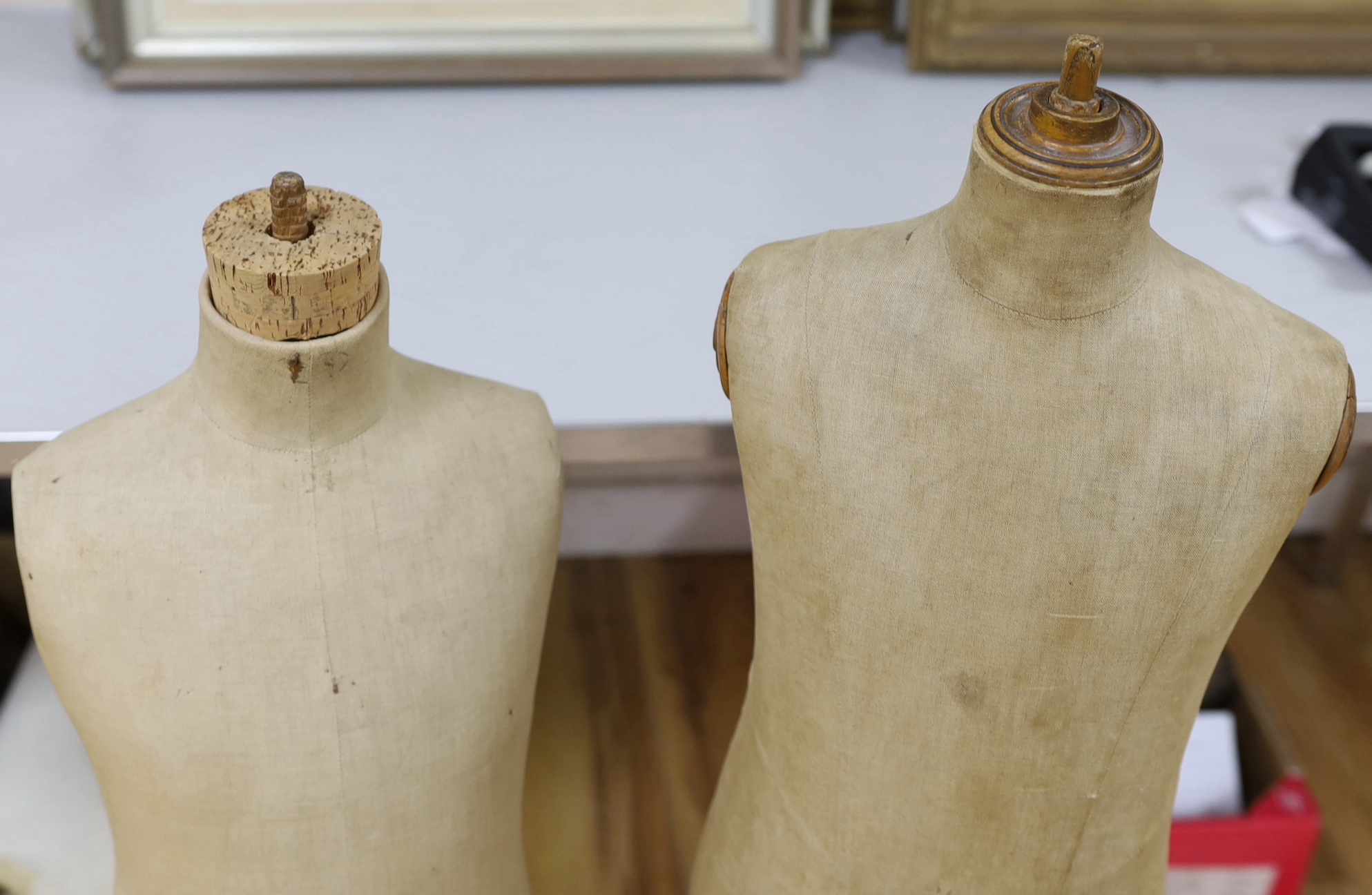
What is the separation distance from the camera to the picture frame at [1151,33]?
1.28 m

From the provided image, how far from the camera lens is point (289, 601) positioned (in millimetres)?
646

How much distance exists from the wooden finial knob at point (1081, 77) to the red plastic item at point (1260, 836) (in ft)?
2.62

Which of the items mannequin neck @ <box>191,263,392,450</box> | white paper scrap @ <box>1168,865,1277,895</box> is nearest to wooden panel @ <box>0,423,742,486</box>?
mannequin neck @ <box>191,263,392,450</box>

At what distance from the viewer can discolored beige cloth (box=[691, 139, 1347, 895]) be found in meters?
0.61

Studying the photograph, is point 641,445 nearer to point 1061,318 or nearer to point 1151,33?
point 1061,318

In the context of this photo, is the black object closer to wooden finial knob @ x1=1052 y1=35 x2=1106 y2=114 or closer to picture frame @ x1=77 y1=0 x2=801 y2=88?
picture frame @ x1=77 y1=0 x2=801 y2=88

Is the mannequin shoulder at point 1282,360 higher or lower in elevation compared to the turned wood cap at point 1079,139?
lower

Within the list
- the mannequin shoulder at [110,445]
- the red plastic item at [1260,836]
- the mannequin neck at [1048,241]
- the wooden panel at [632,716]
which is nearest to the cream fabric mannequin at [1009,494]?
the mannequin neck at [1048,241]

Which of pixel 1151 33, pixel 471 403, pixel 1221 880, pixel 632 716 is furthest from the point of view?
pixel 632 716

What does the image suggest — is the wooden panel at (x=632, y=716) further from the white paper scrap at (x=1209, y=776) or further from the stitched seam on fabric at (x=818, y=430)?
the stitched seam on fabric at (x=818, y=430)

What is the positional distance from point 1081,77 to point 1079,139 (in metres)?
0.03

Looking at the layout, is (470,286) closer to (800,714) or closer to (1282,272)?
(800,714)

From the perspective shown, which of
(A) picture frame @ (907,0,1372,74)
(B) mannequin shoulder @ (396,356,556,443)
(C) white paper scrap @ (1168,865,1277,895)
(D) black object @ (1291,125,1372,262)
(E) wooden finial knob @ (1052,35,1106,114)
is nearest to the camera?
(E) wooden finial knob @ (1052,35,1106,114)

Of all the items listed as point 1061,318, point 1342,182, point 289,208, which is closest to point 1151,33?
point 1342,182
